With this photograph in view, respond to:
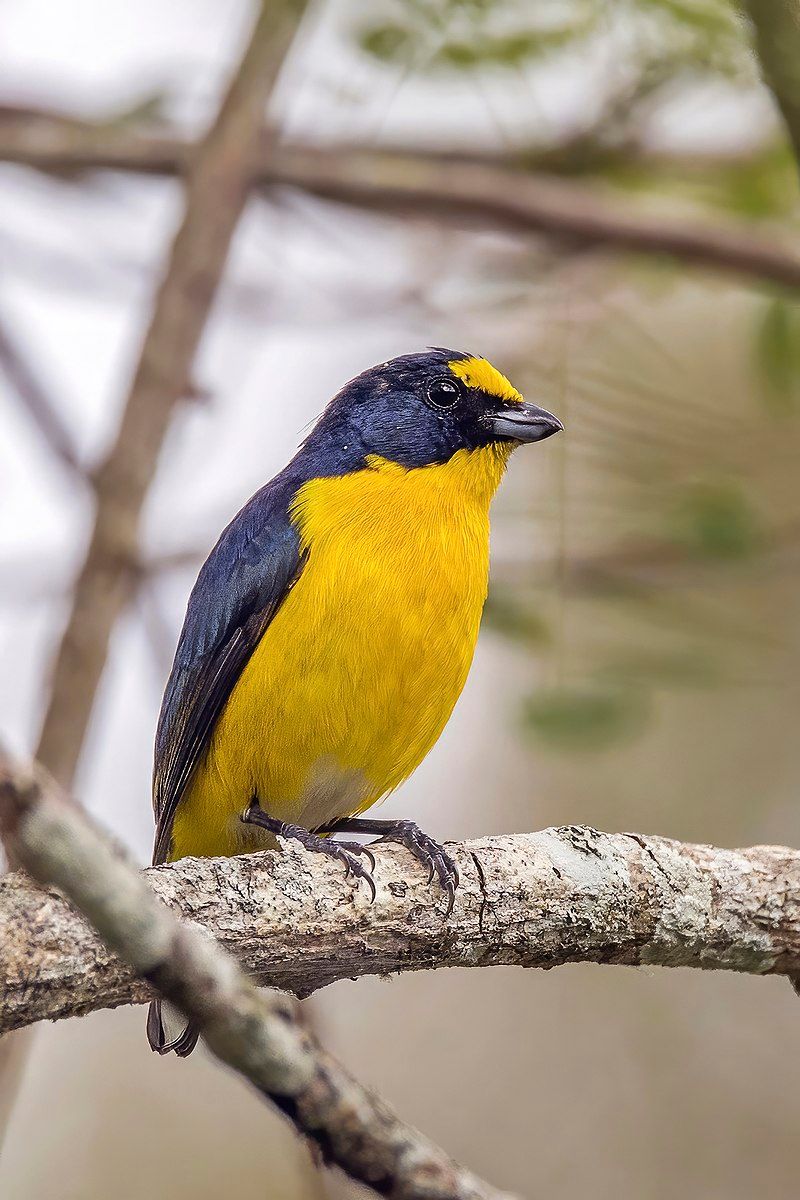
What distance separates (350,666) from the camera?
12.8 feet

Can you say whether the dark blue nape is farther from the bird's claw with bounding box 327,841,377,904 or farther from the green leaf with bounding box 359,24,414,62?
the bird's claw with bounding box 327,841,377,904

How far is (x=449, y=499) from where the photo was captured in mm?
4414

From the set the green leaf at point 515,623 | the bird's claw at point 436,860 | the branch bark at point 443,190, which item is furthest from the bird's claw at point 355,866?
the branch bark at point 443,190

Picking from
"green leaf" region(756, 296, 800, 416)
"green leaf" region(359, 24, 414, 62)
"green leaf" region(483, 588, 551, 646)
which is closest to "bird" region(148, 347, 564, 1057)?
"green leaf" region(483, 588, 551, 646)

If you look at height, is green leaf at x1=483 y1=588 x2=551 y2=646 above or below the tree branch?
below

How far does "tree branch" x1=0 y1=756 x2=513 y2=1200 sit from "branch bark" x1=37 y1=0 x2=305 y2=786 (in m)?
3.25

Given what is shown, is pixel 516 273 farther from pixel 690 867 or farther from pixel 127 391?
pixel 690 867

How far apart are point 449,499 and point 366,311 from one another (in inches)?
66.2

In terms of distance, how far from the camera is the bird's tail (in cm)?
376

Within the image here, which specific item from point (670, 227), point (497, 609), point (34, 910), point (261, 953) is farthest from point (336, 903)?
point (670, 227)

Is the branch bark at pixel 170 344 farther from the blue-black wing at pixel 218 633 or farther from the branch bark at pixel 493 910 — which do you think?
the branch bark at pixel 493 910

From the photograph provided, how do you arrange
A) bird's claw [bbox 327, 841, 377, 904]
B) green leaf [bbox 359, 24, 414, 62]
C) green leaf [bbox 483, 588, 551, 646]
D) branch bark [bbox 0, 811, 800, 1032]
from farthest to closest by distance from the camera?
1. green leaf [bbox 483, 588, 551, 646]
2. green leaf [bbox 359, 24, 414, 62]
3. bird's claw [bbox 327, 841, 377, 904]
4. branch bark [bbox 0, 811, 800, 1032]

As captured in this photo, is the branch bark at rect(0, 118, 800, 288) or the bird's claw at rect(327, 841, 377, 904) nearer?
the bird's claw at rect(327, 841, 377, 904)

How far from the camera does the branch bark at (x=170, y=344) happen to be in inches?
188
